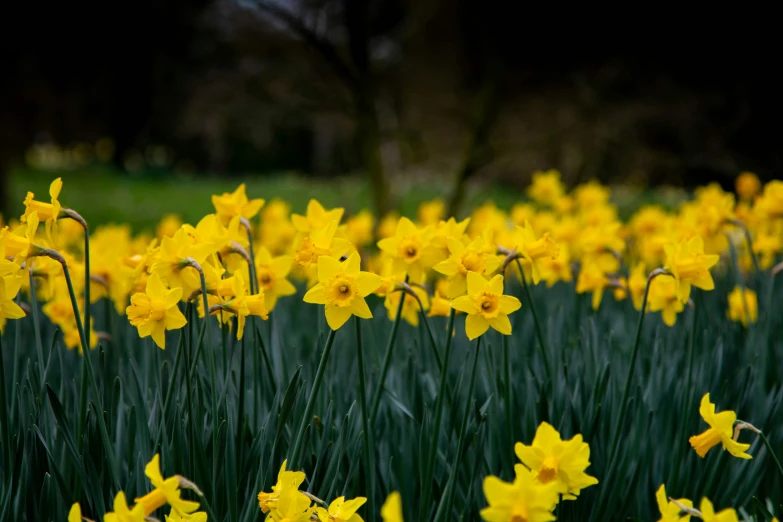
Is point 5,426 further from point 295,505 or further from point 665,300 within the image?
point 665,300

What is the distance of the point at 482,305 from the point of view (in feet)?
4.16

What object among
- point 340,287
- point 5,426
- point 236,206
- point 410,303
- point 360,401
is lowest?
point 5,426

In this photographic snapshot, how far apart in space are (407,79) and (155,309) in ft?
22.9

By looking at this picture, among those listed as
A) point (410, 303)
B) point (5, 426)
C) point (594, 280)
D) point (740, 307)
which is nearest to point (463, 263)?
point (410, 303)

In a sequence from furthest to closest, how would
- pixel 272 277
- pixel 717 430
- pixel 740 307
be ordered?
pixel 740 307 → pixel 272 277 → pixel 717 430

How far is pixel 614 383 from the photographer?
5.65ft

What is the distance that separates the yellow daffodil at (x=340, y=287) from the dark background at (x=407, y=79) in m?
4.05

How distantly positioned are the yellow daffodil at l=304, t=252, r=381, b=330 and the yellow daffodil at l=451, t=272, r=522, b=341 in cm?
15

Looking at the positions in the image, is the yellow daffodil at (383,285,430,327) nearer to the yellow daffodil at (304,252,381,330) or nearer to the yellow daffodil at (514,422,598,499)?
the yellow daffodil at (304,252,381,330)

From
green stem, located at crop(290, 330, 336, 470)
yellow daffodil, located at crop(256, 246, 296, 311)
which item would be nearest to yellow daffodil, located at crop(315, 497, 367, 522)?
green stem, located at crop(290, 330, 336, 470)

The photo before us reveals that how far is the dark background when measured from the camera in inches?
227

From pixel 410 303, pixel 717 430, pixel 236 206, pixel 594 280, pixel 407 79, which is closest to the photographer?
pixel 717 430

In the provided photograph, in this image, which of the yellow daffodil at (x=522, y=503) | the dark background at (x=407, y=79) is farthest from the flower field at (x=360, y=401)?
the dark background at (x=407, y=79)

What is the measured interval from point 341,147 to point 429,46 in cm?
1266
